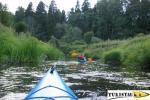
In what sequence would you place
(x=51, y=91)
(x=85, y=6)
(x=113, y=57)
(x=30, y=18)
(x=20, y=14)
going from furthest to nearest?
(x=85, y=6)
(x=20, y=14)
(x=30, y=18)
(x=113, y=57)
(x=51, y=91)

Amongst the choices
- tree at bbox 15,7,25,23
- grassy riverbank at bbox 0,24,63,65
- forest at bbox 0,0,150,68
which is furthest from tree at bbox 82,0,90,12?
grassy riverbank at bbox 0,24,63,65

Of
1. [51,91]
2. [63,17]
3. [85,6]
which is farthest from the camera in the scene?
[63,17]

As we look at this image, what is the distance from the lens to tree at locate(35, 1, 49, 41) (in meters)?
79.1

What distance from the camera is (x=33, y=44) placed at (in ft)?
70.6

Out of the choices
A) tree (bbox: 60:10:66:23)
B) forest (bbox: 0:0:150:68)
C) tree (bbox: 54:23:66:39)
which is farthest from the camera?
tree (bbox: 60:10:66:23)

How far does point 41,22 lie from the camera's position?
8238 centimetres

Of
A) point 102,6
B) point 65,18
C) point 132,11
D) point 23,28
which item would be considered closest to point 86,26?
point 102,6

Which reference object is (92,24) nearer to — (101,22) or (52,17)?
(101,22)

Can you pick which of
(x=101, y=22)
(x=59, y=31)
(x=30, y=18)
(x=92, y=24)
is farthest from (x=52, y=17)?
(x=101, y=22)

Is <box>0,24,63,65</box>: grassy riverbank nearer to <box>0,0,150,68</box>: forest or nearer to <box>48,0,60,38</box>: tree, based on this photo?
<box>0,0,150,68</box>: forest

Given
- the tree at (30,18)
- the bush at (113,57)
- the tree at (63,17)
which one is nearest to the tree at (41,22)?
the tree at (30,18)

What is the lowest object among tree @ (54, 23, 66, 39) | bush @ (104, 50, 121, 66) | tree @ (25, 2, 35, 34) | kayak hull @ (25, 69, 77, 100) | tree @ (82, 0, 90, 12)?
kayak hull @ (25, 69, 77, 100)

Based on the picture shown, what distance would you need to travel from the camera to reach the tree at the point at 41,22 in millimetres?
79062

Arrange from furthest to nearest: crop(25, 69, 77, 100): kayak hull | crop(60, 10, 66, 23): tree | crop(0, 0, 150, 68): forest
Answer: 1. crop(60, 10, 66, 23): tree
2. crop(0, 0, 150, 68): forest
3. crop(25, 69, 77, 100): kayak hull
